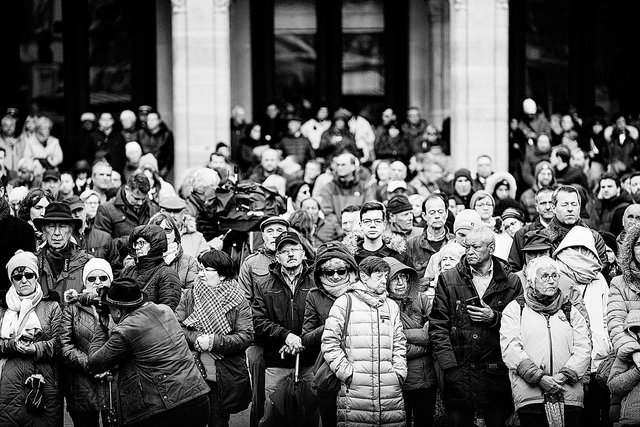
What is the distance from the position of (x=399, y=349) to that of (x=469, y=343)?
81 cm

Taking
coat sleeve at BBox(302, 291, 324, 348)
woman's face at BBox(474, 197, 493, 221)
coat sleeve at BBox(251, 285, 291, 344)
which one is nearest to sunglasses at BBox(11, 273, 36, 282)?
coat sleeve at BBox(251, 285, 291, 344)

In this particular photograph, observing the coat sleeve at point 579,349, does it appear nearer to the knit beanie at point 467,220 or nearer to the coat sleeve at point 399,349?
the coat sleeve at point 399,349

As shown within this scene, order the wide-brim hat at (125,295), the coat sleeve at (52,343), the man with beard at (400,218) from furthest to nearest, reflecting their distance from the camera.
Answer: the man with beard at (400,218) → the coat sleeve at (52,343) → the wide-brim hat at (125,295)

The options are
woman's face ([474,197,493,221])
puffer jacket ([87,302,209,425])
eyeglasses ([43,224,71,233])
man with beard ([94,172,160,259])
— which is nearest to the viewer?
puffer jacket ([87,302,209,425])

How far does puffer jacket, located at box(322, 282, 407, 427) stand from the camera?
1059cm

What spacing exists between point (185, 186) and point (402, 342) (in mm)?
6916

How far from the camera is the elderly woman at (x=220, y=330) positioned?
1120cm

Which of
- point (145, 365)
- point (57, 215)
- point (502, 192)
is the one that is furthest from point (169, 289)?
point (502, 192)

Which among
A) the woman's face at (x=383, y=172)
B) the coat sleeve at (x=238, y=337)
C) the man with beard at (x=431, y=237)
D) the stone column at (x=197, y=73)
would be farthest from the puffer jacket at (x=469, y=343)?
the stone column at (x=197, y=73)

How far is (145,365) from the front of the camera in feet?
32.7

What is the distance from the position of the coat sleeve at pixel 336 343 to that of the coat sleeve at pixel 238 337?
79cm

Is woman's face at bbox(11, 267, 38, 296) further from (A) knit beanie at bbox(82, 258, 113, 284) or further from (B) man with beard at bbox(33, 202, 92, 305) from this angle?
(B) man with beard at bbox(33, 202, 92, 305)

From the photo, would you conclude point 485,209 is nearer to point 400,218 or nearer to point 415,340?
point 400,218

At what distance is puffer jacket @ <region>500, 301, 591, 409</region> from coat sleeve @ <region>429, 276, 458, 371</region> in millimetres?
664
